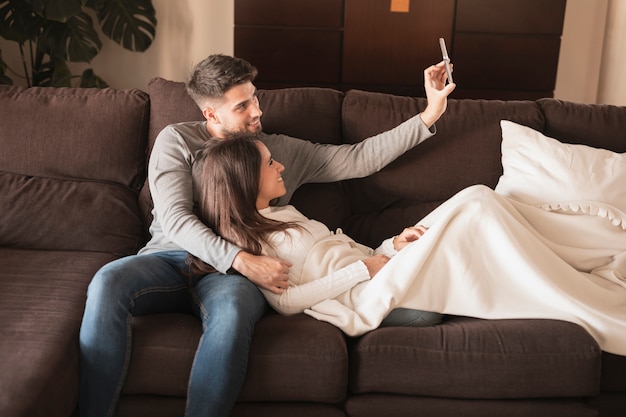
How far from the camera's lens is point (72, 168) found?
2.37 metres

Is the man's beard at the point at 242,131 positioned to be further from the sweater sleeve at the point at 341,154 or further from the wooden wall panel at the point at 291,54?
the wooden wall panel at the point at 291,54

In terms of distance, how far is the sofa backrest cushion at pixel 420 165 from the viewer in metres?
2.34

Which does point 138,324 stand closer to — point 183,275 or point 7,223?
point 183,275

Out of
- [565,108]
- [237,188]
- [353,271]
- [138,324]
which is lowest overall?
[138,324]

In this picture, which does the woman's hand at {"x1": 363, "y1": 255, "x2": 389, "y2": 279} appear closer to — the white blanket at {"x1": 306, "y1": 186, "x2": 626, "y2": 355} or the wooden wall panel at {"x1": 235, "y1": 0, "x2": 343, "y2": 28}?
the white blanket at {"x1": 306, "y1": 186, "x2": 626, "y2": 355}

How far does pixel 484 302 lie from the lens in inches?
74.6

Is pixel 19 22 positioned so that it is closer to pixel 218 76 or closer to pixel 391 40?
pixel 391 40

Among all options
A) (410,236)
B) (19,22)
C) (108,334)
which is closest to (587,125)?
(410,236)

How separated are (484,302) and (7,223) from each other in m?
1.46

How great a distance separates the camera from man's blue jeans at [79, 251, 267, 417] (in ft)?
5.48

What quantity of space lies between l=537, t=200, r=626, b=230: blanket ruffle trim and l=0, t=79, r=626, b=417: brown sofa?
0.27 metres

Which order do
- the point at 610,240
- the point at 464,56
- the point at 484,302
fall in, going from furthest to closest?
1. the point at 464,56
2. the point at 610,240
3. the point at 484,302

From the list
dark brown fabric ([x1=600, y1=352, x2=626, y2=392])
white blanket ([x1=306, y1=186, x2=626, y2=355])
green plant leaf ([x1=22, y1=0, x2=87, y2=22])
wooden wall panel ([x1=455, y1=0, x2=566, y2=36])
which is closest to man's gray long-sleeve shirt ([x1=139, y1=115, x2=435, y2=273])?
white blanket ([x1=306, y1=186, x2=626, y2=355])

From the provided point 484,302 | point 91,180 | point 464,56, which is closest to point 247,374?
point 484,302
